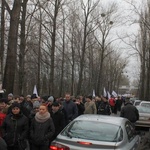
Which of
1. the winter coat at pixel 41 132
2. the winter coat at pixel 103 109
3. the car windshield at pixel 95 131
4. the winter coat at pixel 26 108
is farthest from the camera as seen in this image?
the winter coat at pixel 103 109

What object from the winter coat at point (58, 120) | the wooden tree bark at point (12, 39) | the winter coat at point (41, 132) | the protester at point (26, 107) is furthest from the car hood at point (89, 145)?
the wooden tree bark at point (12, 39)

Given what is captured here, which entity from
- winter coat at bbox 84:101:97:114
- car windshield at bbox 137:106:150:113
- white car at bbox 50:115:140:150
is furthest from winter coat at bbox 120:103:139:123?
car windshield at bbox 137:106:150:113

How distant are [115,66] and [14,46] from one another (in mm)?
67552

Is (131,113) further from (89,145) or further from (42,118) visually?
(89,145)

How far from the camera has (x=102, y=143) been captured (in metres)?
6.20

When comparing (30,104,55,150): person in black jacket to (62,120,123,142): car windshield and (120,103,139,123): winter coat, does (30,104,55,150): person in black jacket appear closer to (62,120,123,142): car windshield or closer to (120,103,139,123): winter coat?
(62,120,123,142): car windshield

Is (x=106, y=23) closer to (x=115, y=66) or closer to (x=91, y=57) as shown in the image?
(x=91, y=57)

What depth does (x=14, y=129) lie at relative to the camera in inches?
267

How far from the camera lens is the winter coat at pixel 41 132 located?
7.05 meters

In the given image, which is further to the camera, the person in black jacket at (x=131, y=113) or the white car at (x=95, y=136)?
the person in black jacket at (x=131, y=113)

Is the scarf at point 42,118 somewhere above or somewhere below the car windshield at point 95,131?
above

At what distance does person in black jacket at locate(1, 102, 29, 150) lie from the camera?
6.74 metres

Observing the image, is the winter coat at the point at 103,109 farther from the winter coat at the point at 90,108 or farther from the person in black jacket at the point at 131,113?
the person in black jacket at the point at 131,113

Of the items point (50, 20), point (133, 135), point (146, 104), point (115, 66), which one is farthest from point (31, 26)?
point (115, 66)
